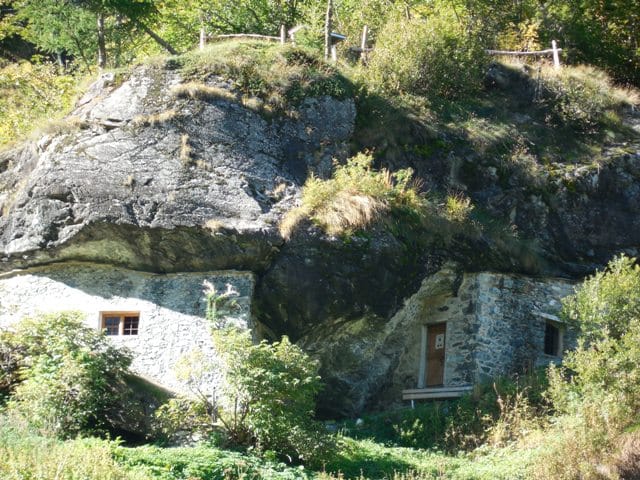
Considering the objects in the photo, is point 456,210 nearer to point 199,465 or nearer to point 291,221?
point 291,221

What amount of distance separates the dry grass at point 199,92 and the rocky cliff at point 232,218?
4 centimetres

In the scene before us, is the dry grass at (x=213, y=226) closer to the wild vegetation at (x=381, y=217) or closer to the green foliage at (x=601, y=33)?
the wild vegetation at (x=381, y=217)

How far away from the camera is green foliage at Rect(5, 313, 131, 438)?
1372 cm

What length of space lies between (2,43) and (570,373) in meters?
23.5

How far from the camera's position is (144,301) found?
54.9ft

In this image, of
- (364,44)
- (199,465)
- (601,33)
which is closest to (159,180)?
(199,465)

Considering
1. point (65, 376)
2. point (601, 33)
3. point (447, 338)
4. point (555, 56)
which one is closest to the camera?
point (65, 376)

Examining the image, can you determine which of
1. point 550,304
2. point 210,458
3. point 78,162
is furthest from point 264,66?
point 210,458

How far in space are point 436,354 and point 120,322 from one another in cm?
651

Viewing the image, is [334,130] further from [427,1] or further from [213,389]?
[427,1]

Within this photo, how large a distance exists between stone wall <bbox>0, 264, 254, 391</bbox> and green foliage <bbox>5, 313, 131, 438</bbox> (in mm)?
1174

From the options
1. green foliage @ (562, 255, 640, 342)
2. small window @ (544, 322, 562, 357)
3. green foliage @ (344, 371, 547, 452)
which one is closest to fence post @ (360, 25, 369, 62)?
small window @ (544, 322, 562, 357)

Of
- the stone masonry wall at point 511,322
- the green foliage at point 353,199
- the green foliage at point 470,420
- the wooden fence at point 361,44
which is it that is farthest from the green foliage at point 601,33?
Answer: the green foliage at point 470,420

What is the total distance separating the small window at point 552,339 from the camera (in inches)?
756
